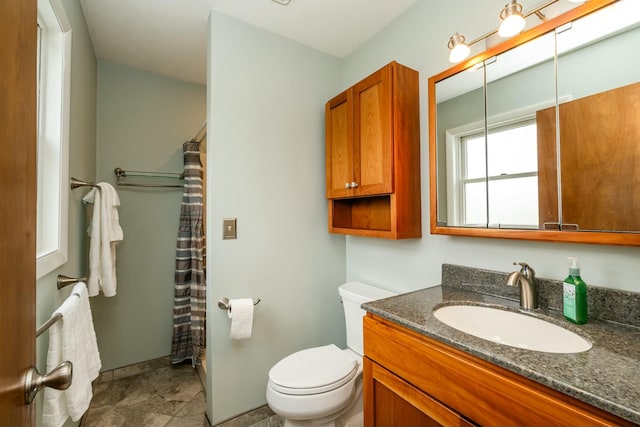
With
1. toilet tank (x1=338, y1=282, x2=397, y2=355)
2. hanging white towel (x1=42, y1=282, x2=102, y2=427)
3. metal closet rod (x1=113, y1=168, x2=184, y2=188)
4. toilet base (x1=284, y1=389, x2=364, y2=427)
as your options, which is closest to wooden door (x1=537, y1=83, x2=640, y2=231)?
toilet tank (x1=338, y1=282, x2=397, y2=355)

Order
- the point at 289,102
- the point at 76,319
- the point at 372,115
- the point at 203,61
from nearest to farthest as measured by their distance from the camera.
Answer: the point at 76,319 < the point at 372,115 < the point at 289,102 < the point at 203,61

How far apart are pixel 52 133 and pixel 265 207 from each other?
1.03 m

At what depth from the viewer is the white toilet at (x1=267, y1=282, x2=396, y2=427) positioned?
48.6 inches

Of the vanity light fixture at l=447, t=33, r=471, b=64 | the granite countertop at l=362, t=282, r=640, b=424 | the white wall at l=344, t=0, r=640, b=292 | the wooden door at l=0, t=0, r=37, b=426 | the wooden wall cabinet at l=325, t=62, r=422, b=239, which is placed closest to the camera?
the wooden door at l=0, t=0, r=37, b=426

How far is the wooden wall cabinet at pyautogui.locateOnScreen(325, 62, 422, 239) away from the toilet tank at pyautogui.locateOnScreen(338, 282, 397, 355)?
37cm

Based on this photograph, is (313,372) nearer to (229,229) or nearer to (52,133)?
(229,229)

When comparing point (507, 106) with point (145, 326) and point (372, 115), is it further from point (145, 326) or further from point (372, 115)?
point (145, 326)

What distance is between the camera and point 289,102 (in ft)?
6.07

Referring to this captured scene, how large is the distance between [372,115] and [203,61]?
1544 mm

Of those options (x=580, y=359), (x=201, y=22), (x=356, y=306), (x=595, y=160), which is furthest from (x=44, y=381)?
(x=201, y=22)

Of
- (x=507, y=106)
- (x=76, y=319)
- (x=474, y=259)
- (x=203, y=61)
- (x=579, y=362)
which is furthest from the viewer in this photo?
(x=203, y=61)

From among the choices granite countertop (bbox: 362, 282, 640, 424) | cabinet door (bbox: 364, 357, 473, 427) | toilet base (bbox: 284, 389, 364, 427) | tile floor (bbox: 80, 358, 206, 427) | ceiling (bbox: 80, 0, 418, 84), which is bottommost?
tile floor (bbox: 80, 358, 206, 427)

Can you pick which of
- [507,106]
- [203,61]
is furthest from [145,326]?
[507,106]

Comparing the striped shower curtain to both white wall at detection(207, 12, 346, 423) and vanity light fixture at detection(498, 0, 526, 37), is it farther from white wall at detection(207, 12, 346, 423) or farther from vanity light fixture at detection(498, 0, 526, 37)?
vanity light fixture at detection(498, 0, 526, 37)
